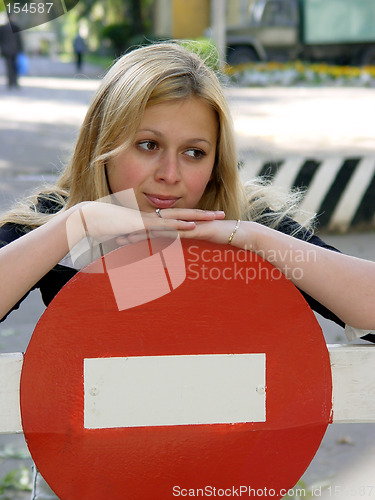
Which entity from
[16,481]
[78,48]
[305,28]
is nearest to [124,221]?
[16,481]

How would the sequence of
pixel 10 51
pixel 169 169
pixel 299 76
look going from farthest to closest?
1. pixel 299 76
2. pixel 10 51
3. pixel 169 169

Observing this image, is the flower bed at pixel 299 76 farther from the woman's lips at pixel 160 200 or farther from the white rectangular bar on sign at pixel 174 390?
the white rectangular bar on sign at pixel 174 390

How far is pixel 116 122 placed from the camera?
1812mm

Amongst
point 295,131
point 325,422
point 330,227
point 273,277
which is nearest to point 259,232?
point 273,277

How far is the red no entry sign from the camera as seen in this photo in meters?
1.37

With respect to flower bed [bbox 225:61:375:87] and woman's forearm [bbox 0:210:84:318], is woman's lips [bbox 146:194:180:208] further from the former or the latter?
flower bed [bbox 225:61:375:87]

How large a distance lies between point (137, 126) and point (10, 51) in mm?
16105

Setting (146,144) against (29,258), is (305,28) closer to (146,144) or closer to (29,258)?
(146,144)

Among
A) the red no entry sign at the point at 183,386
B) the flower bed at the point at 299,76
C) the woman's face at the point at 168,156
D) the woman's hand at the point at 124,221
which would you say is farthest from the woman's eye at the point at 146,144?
the flower bed at the point at 299,76

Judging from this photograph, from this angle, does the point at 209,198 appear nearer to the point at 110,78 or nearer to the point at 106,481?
the point at 110,78

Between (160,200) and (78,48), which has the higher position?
(160,200)

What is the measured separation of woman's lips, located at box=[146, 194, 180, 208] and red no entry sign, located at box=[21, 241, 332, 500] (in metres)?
0.39

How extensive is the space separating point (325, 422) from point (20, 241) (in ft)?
2.46

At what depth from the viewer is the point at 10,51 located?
1680cm
